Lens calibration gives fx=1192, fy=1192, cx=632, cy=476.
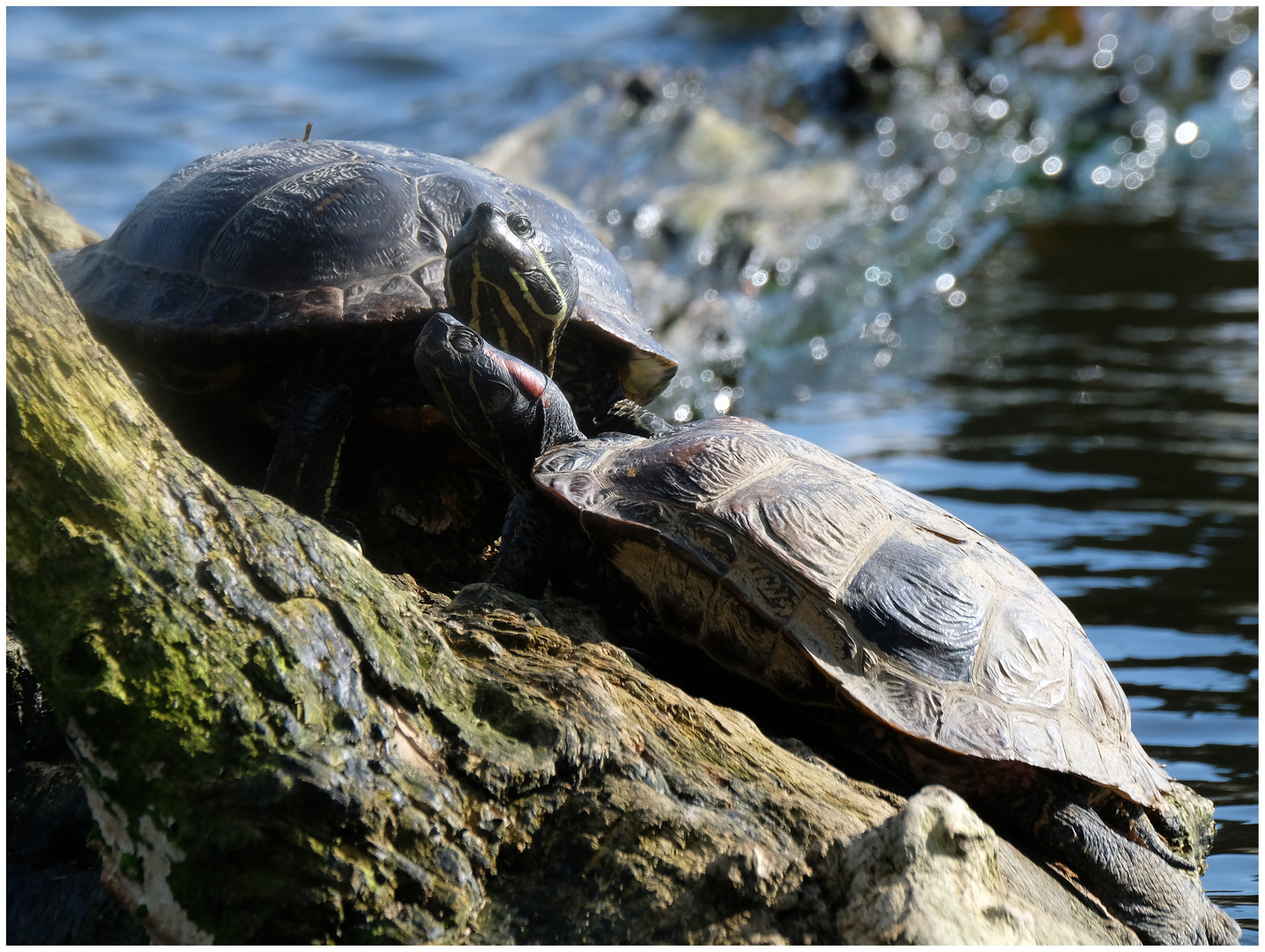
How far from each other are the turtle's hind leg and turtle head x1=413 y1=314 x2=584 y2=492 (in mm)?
1632

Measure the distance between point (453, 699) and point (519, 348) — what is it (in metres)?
1.48

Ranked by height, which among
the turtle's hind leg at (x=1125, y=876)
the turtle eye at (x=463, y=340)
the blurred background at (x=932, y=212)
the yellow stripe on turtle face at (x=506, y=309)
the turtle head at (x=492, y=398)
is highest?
the blurred background at (x=932, y=212)

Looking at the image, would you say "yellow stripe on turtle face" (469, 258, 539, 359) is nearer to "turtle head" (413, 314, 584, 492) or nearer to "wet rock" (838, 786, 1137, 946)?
"turtle head" (413, 314, 584, 492)

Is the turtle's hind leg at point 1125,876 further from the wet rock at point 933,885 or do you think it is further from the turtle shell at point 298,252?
the turtle shell at point 298,252

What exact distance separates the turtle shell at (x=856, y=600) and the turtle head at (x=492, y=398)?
6.2 inches

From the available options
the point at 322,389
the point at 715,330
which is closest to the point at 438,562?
the point at 322,389

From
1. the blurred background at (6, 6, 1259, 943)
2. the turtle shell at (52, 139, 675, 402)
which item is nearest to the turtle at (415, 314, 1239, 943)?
the turtle shell at (52, 139, 675, 402)

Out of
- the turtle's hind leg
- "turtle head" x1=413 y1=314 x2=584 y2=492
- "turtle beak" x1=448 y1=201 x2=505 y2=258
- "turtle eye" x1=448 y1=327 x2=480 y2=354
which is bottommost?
the turtle's hind leg

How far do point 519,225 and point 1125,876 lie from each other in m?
2.37

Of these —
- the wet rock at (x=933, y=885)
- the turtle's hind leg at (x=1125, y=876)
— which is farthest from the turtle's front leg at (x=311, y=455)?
the turtle's hind leg at (x=1125, y=876)

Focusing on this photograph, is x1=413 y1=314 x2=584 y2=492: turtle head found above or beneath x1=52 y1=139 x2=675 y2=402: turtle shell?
beneath

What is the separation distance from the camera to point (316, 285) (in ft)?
11.4

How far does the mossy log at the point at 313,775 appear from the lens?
217 centimetres

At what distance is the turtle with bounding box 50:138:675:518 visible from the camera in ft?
11.2
